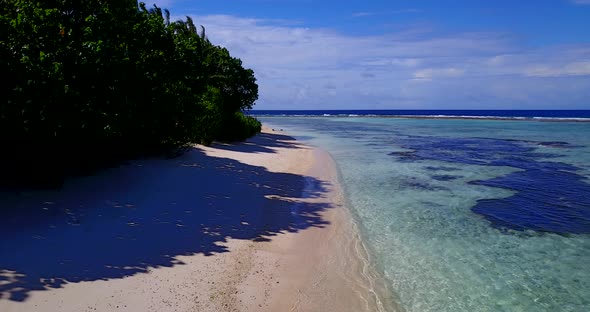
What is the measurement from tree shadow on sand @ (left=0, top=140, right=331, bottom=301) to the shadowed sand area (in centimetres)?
3

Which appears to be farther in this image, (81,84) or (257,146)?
(257,146)

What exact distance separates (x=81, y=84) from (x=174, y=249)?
18.3ft

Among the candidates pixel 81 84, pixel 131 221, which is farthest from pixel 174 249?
pixel 81 84

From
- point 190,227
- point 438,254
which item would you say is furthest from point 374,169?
point 190,227

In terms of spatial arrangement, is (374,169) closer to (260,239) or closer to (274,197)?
(274,197)

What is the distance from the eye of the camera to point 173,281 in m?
7.16

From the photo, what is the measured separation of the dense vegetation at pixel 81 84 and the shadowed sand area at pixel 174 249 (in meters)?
1.25

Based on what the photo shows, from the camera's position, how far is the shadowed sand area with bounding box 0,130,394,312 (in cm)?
664

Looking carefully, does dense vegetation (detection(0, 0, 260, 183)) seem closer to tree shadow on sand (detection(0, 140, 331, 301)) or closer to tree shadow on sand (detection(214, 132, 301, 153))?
tree shadow on sand (detection(0, 140, 331, 301))

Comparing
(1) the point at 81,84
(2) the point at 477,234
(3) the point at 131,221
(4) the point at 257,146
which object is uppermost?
(1) the point at 81,84

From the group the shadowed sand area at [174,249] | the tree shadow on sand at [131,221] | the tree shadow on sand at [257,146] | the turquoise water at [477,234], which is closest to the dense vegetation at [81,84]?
the tree shadow on sand at [131,221]

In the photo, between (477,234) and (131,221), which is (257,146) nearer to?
(131,221)

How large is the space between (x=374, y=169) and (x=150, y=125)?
12166 mm

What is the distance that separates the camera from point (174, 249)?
28.1 ft
